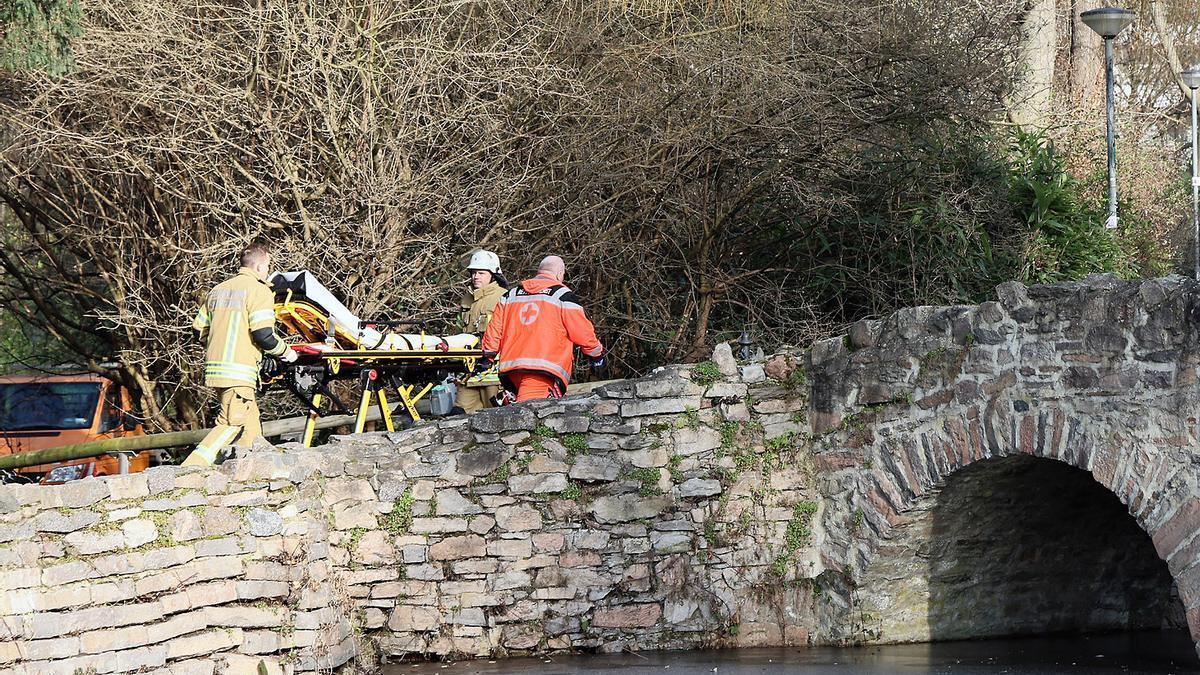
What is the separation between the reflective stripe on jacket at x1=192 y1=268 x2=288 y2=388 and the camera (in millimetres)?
10062

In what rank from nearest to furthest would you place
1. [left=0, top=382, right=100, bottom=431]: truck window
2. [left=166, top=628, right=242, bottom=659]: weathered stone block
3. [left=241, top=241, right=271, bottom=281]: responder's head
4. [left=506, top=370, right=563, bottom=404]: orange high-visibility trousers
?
[left=166, top=628, right=242, bottom=659]: weathered stone block → [left=241, top=241, right=271, bottom=281]: responder's head → [left=506, top=370, right=563, bottom=404]: orange high-visibility trousers → [left=0, top=382, right=100, bottom=431]: truck window

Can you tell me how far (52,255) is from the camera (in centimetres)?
1597

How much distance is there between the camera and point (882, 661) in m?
10.2

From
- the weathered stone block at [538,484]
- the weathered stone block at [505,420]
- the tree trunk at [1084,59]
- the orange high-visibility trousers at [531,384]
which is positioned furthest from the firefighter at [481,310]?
the tree trunk at [1084,59]

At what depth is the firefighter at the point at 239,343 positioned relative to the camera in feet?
33.0

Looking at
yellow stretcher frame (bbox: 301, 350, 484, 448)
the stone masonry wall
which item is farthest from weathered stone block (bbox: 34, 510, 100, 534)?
yellow stretcher frame (bbox: 301, 350, 484, 448)

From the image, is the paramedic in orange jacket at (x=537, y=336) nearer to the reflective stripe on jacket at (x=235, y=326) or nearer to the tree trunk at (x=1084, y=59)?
the reflective stripe on jacket at (x=235, y=326)

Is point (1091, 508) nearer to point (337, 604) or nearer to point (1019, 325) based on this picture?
point (1019, 325)

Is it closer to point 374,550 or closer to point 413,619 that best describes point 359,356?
point 374,550

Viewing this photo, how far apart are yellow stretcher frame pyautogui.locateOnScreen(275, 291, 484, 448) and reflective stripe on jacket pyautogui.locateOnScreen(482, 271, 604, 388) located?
0.28 meters

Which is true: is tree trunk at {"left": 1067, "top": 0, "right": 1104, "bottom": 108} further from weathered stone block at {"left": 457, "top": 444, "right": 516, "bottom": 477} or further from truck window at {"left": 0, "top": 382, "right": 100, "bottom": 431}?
weathered stone block at {"left": 457, "top": 444, "right": 516, "bottom": 477}

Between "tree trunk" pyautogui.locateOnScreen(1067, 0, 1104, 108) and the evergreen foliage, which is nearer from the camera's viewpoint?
the evergreen foliage

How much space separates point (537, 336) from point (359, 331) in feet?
4.00

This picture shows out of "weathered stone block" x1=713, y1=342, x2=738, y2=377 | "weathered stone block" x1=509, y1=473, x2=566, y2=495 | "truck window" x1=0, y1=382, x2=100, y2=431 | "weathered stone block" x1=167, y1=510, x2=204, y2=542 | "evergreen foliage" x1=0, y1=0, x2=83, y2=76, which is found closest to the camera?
"weathered stone block" x1=167, y1=510, x2=204, y2=542
